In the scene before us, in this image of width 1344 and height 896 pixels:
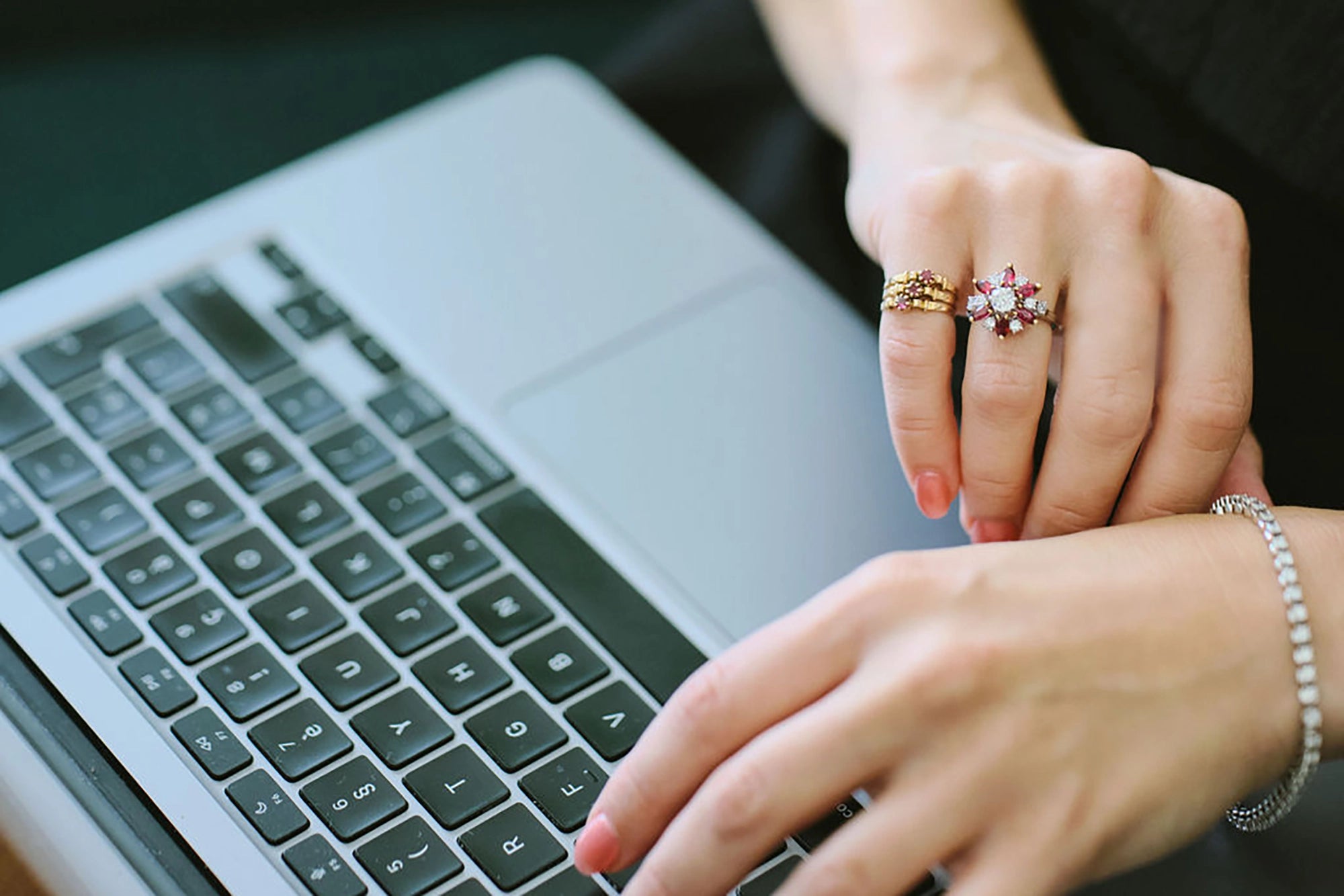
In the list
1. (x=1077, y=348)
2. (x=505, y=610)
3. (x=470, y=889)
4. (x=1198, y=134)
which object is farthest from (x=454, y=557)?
(x=1198, y=134)

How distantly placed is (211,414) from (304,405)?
0.12 ft

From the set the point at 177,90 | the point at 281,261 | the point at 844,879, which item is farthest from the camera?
the point at 177,90

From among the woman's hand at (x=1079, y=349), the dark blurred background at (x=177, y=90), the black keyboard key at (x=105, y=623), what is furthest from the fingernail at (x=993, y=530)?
the dark blurred background at (x=177, y=90)

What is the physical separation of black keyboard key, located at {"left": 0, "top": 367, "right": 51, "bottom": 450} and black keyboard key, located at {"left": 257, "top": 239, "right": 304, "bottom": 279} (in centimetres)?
12

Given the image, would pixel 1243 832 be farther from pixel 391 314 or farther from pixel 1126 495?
pixel 391 314

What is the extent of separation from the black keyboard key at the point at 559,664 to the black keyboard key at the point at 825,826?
9 centimetres

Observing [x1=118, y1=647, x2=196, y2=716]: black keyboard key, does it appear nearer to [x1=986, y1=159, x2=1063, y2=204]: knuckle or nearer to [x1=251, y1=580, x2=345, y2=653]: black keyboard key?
[x1=251, y1=580, x2=345, y2=653]: black keyboard key

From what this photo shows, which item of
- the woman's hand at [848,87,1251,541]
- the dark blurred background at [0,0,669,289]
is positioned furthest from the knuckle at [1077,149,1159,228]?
the dark blurred background at [0,0,669,289]

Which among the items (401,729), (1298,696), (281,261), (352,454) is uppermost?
(281,261)

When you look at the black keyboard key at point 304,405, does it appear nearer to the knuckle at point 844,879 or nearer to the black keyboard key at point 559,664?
the black keyboard key at point 559,664

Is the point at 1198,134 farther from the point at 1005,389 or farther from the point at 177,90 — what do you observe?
the point at 177,90

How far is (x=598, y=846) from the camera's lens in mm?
438

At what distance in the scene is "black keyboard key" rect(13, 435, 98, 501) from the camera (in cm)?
55

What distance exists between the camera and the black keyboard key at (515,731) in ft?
1.58
